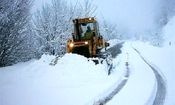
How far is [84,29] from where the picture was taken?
901 inches

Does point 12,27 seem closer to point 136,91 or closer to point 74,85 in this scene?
point 74,85

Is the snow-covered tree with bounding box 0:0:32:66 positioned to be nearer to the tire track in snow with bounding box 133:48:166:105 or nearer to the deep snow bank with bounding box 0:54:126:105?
the deep snow bank with bounding box 0:54:126:105

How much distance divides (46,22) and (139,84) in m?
25.3

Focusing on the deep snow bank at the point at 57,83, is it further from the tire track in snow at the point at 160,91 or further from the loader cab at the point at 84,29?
the loader cab at the point at 84,29

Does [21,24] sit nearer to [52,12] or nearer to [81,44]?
[81,44]

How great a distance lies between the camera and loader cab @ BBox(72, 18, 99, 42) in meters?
22.4

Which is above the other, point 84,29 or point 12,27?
point 12,27

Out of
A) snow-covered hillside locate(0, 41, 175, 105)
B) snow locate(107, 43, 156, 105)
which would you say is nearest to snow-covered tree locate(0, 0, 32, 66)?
snow-covered hillside locate(0, 41, 175, 105)

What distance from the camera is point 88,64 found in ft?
59.0

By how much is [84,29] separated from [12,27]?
500 centimetres

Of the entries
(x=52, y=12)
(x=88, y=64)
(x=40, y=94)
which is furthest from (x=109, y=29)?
(x=40, y=94)

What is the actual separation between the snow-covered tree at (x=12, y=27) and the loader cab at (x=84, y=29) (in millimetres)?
3730

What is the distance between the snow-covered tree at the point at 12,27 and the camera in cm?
2108

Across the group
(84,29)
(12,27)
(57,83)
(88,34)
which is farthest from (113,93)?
(12,27)
